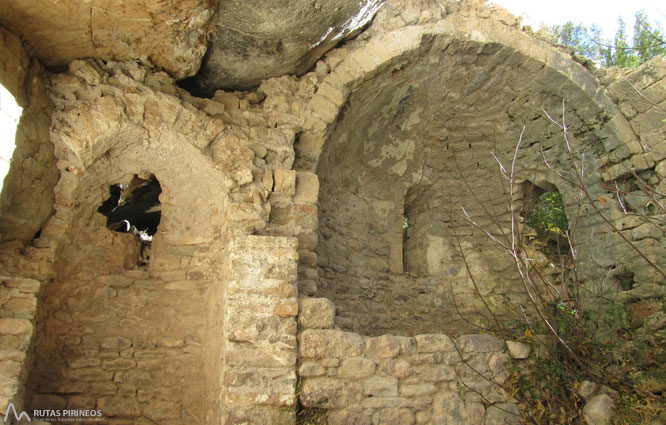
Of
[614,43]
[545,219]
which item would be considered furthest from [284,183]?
[614,43]

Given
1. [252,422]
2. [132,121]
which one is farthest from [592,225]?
[132,121]

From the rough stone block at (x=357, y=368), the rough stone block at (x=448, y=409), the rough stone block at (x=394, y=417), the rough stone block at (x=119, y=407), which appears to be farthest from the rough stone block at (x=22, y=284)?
the rough stone block at (x=448, y=409)

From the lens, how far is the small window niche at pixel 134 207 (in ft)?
14.6

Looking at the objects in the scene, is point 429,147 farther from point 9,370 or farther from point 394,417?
point 9,370

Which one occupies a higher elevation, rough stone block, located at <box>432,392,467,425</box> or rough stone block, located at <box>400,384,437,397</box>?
rough stone block, located at <box>400,384,437,397</box>

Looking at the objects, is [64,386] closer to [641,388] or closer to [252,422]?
[252,422]

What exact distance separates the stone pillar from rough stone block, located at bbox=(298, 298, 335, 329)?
0.06m

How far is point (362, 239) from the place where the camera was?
521 cm

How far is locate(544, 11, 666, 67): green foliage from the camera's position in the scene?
6.23m

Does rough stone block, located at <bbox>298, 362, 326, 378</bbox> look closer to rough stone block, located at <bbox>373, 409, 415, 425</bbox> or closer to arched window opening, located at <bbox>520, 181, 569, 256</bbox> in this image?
rough stone block, located at <bbox>373, 409, 415, 425</bbox>

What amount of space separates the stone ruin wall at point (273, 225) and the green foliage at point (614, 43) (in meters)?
1.45

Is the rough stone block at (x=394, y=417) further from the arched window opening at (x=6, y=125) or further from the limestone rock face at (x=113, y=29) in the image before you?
the limestone rock face at (x=113, y=29)

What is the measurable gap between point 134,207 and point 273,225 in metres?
1.70

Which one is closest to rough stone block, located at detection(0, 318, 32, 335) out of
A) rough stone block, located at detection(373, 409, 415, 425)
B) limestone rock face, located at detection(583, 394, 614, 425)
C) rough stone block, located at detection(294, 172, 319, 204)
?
rough stone block, located at detection(294, 172, 319, 204)
